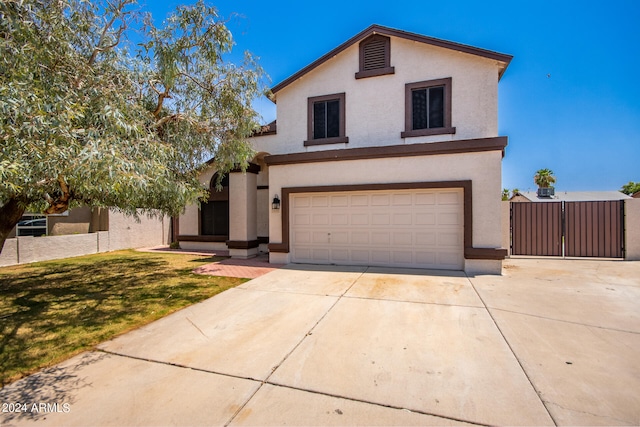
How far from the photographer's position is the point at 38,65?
4156 mm

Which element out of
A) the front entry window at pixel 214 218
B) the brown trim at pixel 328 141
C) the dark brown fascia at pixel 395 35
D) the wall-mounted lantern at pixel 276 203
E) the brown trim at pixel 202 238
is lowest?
the brown trim at pixel 202 238

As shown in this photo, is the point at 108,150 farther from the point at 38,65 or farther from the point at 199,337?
the point at 199,337

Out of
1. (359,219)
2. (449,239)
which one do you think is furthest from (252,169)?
(449,239)

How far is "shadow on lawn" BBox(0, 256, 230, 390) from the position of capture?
3969 millimetres

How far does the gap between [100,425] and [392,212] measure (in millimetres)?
8154

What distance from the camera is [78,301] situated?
241 inches

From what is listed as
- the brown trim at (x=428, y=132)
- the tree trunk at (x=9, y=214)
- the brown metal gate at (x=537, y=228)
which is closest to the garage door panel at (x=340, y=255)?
the brown trim at (x=428, y=132)

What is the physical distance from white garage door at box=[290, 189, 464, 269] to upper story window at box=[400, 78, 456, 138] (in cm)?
197

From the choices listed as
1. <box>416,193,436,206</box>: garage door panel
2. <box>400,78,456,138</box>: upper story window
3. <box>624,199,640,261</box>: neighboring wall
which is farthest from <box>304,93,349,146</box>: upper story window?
<box>624,199,640,261</box>: neighboring wall

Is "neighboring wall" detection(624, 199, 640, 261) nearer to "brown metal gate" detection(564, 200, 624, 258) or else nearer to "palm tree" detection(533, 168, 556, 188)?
"brown metal gate" detection(564, 200, 624, 258)

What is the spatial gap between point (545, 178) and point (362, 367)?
49.0 m

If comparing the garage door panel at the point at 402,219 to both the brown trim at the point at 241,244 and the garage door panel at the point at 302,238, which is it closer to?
the garage door panel at the point at 302,238

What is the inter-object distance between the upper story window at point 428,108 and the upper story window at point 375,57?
106 cm

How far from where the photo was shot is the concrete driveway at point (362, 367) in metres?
2.66
